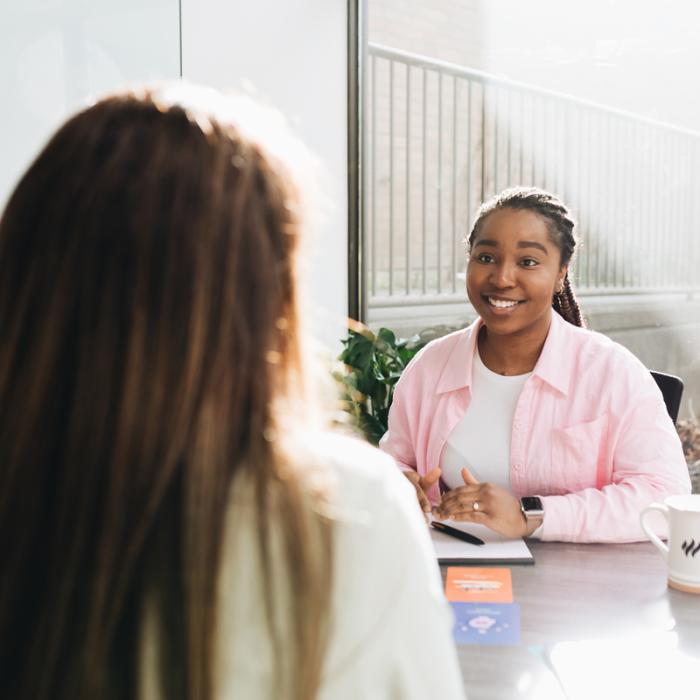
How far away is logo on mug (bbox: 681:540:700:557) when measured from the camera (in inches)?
48.6

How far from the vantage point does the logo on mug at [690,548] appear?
4.05 feet

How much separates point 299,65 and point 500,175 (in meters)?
0.97

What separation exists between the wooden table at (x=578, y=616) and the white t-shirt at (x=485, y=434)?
34 cm

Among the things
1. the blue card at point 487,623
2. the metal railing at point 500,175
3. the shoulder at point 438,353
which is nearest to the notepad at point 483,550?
the blue card at point 487,623

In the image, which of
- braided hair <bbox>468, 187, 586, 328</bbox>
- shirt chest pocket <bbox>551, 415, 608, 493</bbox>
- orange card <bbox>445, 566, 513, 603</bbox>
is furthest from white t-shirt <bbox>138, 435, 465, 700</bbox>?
braided hair <bbox>468, 187, 586, 328</bbox>

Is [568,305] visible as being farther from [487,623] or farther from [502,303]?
[487,623]

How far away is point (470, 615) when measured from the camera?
117cm

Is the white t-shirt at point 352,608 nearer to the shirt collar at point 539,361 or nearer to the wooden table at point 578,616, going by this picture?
the wooden table at point 578,616

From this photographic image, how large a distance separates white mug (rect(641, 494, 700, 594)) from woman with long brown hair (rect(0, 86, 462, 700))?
0.76 meters

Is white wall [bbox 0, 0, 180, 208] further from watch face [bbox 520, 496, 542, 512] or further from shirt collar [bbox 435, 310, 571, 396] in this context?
watch face [bbox 520, 496, 542, 512]

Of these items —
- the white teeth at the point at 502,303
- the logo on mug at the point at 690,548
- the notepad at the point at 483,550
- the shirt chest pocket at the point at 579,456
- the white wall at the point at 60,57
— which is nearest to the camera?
the logo on mug at the point at 690,548

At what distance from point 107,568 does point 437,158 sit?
10.9ft

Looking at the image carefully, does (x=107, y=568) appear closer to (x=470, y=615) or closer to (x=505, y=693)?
(x=505, y=693)

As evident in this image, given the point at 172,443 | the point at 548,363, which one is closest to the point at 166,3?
the point at 548,363
